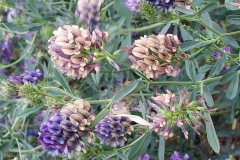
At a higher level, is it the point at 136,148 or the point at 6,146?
the point at 136,148

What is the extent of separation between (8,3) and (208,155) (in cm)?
131

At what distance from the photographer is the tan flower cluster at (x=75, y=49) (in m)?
1.34

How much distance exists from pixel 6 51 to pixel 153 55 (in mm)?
1922

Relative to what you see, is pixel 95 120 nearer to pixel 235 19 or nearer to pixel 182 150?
pixel 235 19

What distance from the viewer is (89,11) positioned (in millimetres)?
1615

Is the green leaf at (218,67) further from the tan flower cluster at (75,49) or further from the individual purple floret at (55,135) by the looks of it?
the individual purple floret at (55,135)

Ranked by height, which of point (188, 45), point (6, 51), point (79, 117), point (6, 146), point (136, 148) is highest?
point (188, 45)

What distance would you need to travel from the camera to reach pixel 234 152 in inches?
85.8

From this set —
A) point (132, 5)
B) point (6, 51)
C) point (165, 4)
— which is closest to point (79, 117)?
point (165, 4)

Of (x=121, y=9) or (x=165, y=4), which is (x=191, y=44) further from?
(x=121, y=9)

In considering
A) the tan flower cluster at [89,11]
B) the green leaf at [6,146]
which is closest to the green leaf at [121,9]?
the tan flower cluster at [89,11]

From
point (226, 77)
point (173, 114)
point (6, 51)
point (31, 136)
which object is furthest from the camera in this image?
point (6, 51)

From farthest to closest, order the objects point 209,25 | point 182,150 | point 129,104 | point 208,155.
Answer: point 208,155, point 182,150, point 129,104, point 209,25

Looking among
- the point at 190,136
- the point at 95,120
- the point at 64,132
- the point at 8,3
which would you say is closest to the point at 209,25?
the point at 95,120
